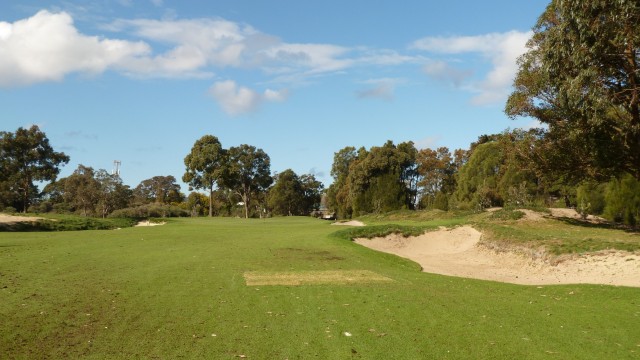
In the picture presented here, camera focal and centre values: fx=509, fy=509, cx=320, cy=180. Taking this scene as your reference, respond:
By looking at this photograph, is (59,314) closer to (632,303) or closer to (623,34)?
(632,303)

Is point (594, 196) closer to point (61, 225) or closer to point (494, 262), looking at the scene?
point (494, 262)

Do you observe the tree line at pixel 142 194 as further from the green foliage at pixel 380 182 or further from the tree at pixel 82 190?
the green foliage at pixel 380 182

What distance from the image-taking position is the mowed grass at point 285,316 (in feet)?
28.3

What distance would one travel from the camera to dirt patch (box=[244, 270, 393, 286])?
15.0 m

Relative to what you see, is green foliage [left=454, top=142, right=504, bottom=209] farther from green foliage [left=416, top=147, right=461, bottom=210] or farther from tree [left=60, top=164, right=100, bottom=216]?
tree [left=60, top=164, right=100, bottom=216]

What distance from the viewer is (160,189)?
4749 inches

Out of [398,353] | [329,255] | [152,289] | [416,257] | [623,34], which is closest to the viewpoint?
[398,353]

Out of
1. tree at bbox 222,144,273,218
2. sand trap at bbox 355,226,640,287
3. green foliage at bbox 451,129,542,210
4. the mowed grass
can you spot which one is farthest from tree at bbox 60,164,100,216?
the mowed grass

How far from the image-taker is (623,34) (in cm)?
2008

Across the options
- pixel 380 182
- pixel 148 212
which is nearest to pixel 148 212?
pixel 148 212

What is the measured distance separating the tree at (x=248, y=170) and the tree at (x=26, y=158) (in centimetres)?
2808

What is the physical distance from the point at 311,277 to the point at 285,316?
5305 mm

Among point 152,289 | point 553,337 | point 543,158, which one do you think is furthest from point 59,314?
point 543,158

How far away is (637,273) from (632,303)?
4.20 m
